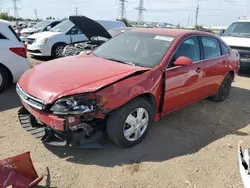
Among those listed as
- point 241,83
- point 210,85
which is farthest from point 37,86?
point 241,83

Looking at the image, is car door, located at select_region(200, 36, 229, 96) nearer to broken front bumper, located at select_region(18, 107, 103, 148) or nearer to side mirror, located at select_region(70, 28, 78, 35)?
broken front bumper, located at select_region(18, 107, 103, 148)

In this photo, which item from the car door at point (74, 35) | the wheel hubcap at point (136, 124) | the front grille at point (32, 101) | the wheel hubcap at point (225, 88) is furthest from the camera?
the car door at point (74, 35)

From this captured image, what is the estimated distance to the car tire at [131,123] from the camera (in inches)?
120

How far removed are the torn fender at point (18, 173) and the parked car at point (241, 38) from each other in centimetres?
829

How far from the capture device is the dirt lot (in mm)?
2832

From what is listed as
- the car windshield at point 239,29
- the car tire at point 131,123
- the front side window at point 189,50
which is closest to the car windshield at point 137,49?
the front side window at point 189,50

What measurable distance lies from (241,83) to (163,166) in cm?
571

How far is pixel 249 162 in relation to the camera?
2275 millimetres

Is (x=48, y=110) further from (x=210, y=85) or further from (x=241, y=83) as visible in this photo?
(x=241, y=83)

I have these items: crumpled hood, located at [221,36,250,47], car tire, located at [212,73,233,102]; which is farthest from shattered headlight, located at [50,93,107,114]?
crumpled hood, located at [221,36,250,47]

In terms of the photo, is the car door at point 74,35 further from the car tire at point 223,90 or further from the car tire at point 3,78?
the car tire at point 223,90

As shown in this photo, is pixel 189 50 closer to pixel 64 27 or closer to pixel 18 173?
pixel 18 173

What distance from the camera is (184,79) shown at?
3.93 meters

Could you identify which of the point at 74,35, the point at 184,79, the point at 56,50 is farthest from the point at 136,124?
A: the point at 74,35
